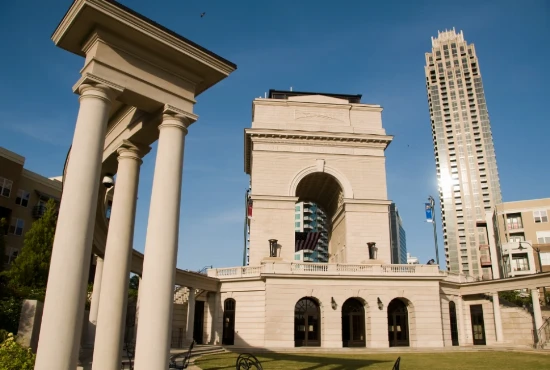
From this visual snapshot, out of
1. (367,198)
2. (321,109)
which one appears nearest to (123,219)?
(367,198)

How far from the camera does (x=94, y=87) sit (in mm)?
10219

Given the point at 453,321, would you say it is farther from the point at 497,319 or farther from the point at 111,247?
the point at 111,247

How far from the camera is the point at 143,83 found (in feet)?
37.1

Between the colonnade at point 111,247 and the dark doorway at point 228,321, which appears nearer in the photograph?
the colonnade at point 111,247

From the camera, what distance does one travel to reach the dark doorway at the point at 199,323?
131 feet

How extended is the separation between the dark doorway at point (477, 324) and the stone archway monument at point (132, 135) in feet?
133

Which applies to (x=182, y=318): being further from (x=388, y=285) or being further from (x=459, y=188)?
(x=459, y=188)

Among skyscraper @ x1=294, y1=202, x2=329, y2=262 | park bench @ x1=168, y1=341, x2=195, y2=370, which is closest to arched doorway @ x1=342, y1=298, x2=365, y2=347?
park bench @ x1=168, y1=341, x2=195, y2=370

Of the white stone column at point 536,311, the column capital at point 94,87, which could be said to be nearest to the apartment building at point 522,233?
the white stone column at point 536,311

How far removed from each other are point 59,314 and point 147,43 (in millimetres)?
6800

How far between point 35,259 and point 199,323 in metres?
15.4

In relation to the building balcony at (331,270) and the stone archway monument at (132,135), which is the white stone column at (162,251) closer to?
the stone archway monument at (132,135)

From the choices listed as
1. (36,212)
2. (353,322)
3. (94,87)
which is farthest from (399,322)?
(36,212)

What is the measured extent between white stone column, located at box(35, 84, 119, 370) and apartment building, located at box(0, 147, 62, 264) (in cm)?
3922
